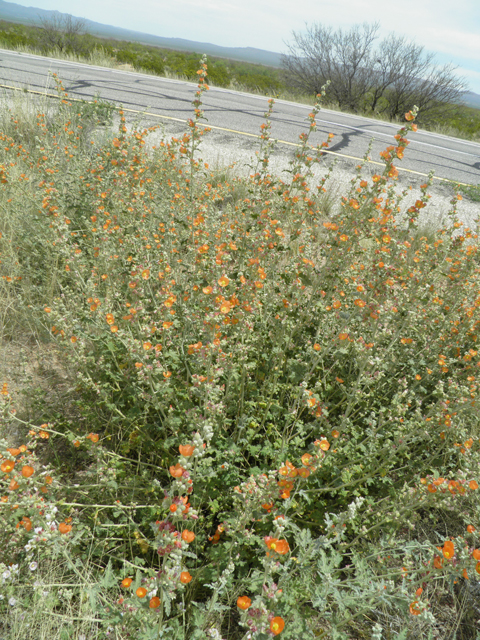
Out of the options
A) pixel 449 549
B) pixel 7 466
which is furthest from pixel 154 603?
pixel 449 549

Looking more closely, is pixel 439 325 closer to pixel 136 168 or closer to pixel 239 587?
pixel 239 587

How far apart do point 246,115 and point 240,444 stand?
11629 mm

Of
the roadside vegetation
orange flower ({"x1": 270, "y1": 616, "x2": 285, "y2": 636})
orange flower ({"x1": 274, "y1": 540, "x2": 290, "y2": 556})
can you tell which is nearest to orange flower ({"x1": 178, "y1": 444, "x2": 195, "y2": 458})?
orange flower ({"x1": 274, "y1": 540, "x2": 290, "y2": 556})

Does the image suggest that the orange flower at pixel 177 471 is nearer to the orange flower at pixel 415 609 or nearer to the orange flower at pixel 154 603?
the orange flower at pixel 154 603

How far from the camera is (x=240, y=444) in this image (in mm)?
2676

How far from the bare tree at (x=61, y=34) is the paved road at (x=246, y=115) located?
27.5ft

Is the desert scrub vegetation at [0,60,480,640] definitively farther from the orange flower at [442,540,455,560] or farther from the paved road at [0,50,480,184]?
the paved road at [0,50,480,184]

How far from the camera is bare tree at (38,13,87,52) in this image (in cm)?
2173

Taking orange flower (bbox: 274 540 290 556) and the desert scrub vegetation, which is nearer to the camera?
orange flower (bbox: 274 540 290 556)

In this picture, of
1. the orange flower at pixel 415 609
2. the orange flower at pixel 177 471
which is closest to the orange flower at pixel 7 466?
the orange flower at pixel 177 471


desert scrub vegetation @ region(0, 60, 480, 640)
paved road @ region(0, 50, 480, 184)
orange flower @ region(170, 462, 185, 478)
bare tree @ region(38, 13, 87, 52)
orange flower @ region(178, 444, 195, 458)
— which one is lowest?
desert scrub vegetation @ region(0, 60, 480, 640)

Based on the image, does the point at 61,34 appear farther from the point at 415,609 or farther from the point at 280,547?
the point at 415,609

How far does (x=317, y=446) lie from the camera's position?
1728mm

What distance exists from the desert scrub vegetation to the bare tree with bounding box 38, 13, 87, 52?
80.5ft
